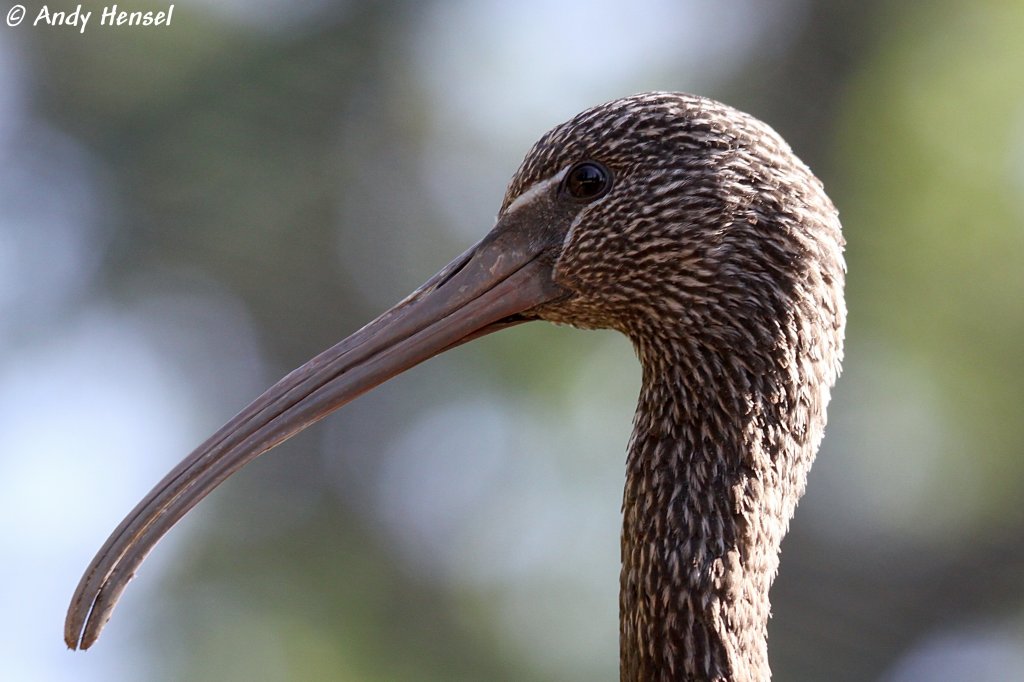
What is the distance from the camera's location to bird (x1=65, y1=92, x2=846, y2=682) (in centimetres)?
360

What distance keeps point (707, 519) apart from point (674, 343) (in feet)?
1.85

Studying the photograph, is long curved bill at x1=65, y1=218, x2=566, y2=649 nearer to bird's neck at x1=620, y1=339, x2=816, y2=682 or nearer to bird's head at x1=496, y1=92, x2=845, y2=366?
bird's head at x1=496, y1=92, x2=845, y2=366

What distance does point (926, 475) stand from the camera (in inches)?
570

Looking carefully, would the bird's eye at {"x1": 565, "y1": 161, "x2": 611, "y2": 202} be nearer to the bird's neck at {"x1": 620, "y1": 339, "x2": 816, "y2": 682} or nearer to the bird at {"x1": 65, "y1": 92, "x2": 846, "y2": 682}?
the bird at {"x1": 65, "y1": 92, "x2": 846, "y2": 682}

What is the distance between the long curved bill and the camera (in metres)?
3.66

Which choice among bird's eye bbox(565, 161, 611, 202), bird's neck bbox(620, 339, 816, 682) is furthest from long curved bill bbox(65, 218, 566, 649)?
bird's neck bbox(620, 339, 816, 682)

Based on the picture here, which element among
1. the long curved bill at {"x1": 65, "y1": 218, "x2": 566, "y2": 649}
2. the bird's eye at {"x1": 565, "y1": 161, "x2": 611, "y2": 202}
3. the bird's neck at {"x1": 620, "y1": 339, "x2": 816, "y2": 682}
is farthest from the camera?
the bird's eye at {"x1": 565, "y1": 161, "x2": 611, "y2": 202}

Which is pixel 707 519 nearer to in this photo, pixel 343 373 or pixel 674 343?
pixel 674 343

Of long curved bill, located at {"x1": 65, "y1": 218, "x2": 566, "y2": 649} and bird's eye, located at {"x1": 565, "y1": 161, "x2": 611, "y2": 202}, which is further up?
bird's eye, located at {"x1": 565, "y1": 161, "x2": 611, "y2": 202}

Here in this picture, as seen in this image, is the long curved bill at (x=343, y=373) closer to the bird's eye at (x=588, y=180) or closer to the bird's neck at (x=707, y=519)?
the bird's eye at (x=588, y=180)

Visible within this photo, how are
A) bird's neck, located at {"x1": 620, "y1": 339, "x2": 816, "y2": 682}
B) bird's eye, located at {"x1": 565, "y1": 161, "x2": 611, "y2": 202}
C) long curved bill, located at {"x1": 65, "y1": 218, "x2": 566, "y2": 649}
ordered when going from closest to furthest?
bird's neck, located at {"x1": 620, "y1": 339, "x2": 816, "y2": 682} → long curved bill, located at {"x1": 65, "y1": 218, "x2": 566, "y2": 649} → bird's eye, located at {"x1": 565, "y1": 161, "x2": 611, "y2": 202}

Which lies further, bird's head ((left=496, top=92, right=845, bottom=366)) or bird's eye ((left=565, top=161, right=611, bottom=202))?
bird's eye ((left=565, top=161, right=611, bottom=202))

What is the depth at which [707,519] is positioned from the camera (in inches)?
142

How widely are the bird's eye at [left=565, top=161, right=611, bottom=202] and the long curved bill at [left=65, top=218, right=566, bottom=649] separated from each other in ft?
0.68
